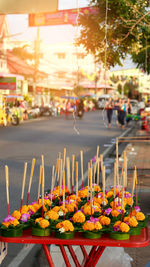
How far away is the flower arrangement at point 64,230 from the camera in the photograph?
351 cm

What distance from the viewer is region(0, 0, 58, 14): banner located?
4.57 metres

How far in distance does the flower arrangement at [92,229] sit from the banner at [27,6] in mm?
2200

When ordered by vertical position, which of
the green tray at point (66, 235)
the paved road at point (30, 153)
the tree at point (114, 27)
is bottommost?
the paved road at point (30, 153)

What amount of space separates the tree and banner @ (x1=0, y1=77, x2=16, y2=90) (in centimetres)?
2227

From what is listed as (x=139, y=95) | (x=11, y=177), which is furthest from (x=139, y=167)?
(x=139, y=95)

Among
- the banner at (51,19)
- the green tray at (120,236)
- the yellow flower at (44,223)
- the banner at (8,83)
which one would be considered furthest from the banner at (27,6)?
the banner at (8,83)

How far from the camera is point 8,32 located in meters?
43.3

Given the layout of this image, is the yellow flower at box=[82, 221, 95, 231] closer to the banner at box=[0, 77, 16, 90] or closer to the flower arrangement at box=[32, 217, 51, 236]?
the flower arrangement at box=[32, 217, 51, 236]

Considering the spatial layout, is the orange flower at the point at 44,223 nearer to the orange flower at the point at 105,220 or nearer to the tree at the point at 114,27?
the orange flower at the point at 105,220

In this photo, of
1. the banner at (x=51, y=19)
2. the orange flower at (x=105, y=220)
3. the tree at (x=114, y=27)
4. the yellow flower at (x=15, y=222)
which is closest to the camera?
the yellow flower at (x=15, y=222)

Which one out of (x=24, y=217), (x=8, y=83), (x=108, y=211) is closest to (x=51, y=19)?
(x=8, y=83)

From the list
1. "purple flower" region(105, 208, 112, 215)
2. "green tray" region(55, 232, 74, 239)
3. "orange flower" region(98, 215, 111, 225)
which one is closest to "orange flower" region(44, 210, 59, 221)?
"green tray" region(55, 232, 74, 239)

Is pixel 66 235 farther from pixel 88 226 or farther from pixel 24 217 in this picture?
pixel 24 217

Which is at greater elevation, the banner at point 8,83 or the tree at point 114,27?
the tree at point 114,27
